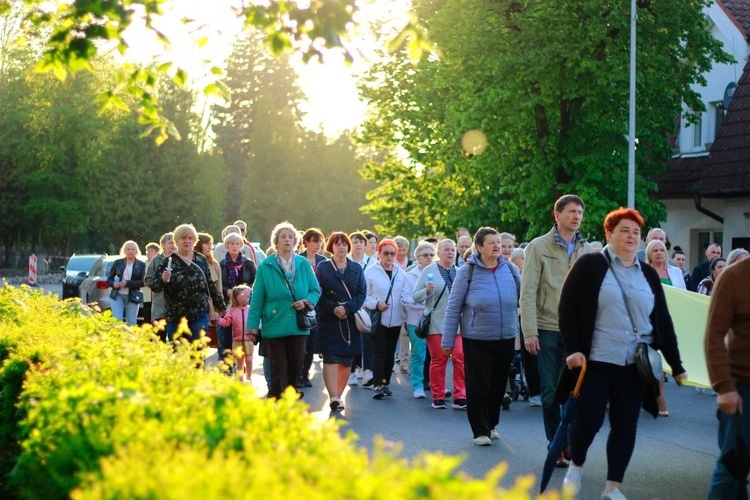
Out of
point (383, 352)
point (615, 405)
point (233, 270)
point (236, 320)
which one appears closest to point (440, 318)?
point (383, 352)

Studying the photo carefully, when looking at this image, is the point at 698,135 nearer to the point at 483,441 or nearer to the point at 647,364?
the point at 483,441

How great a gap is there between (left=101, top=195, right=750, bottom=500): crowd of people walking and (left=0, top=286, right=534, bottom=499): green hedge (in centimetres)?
81

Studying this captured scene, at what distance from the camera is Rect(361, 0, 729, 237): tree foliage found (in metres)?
32.2

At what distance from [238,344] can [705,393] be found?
5.96 m

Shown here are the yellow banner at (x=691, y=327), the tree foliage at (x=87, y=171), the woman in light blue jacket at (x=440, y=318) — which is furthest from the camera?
the tree foliage at (x=87, y=171)

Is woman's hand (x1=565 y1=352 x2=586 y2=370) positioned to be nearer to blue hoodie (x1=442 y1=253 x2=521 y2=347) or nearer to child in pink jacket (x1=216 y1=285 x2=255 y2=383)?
blue hoodie (x1=442 y1=253 x2=521 y2=347)

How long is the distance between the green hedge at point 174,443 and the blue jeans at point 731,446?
2159 millimetres

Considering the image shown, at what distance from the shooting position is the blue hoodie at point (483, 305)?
11086 mm

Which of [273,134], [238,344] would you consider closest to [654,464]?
[238,344]

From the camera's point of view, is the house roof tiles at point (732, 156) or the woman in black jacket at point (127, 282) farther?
the house roof tiles at point (732, 156)

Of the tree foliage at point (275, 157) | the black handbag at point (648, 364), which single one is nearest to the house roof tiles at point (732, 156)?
the black handbag at point (648, 364)

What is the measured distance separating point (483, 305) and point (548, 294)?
1.12 metres

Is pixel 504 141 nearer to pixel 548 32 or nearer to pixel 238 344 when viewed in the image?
pixel 548 32

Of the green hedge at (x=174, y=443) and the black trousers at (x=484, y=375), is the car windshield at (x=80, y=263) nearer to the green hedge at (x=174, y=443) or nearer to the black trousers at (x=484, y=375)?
the black trousers at (x=484, y=375)
